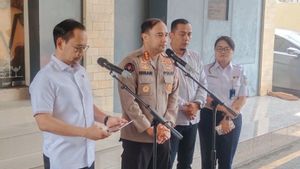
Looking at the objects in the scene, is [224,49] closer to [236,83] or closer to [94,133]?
[236,83]

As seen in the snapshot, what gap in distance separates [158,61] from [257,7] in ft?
21.0

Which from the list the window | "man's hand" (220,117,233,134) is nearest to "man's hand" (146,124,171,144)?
"man's hand" (220,117,233,134)

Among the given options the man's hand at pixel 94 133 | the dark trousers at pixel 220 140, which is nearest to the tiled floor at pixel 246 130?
the dark trousers at pixel 220 140

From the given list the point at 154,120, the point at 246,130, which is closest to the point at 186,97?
the point at 154,120

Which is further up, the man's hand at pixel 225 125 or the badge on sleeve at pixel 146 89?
the badge on sleeve at pixel 146 89

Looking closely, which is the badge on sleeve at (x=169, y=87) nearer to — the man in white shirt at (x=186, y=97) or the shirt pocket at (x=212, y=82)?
the man in white shirt at (x=186, y=97)

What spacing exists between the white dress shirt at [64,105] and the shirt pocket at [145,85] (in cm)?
60

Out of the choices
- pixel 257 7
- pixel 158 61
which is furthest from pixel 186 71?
pixel 257 7

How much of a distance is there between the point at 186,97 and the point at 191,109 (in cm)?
16

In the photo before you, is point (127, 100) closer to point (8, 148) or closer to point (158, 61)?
point (158, 61)

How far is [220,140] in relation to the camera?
4.11 m

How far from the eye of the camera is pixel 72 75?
2.55 meters

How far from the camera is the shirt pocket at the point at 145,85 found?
3.17m

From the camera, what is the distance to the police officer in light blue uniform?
13.3 ft
